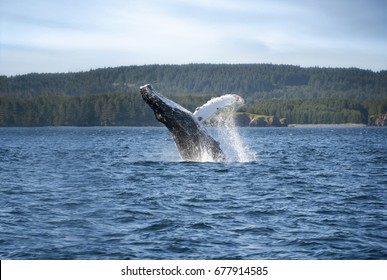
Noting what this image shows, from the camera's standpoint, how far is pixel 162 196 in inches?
734

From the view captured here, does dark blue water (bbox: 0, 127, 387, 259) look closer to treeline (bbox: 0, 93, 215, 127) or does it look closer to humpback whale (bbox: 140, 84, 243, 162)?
humpback whale (bbox: 140, 84, 243, 162)

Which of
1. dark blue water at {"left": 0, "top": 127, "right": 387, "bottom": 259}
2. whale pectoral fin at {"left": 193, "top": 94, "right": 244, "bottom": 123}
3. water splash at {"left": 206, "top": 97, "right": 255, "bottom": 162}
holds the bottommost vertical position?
dark blue water at {"left": 0, "top": 127, "right": 387, "bottom": 259}

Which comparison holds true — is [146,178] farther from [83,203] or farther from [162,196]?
[83,203]

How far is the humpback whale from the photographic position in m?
19.8

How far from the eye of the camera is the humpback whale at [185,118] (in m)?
19.8

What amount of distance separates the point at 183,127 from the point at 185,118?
15.2 inches

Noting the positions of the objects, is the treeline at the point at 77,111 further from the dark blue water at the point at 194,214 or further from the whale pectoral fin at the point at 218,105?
the whale pectoral fin at the point at 218,105

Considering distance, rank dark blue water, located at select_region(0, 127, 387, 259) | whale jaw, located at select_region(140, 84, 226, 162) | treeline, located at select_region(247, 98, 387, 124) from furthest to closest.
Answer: treeline, located at select_region(247, 98, 387, 124), whale jaw, located at select_region(140, 84, 226, 162), dark blue water, located at select_region(0, 127, 387, 259)

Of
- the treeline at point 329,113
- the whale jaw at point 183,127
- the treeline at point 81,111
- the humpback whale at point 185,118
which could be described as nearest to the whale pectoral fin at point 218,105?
the humpback whale at point 185,118

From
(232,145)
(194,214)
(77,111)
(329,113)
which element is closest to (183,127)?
(194,214)

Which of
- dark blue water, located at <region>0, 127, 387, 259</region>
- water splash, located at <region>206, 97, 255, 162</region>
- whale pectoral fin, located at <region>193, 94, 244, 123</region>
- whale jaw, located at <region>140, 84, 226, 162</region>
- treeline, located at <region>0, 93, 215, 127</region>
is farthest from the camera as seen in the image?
treeline, located at <region>0, 93, 215, 127</region>

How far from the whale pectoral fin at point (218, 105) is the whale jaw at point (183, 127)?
0.32 metres

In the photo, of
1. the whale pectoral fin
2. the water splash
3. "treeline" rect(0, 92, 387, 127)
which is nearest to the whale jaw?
the whale pectoral fin
